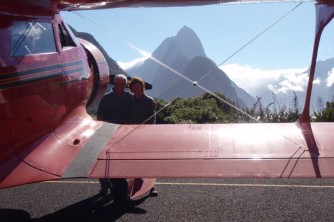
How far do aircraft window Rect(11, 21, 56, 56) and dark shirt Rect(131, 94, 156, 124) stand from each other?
1.86 m

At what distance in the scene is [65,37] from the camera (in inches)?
233

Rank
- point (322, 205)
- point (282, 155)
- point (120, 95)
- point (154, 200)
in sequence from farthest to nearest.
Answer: point (120, 95), point (154, 200), point (322, 205), point (282, 155)

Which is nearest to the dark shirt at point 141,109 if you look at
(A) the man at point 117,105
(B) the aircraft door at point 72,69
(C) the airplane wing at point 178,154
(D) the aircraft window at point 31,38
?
(A) the man at point 117,105

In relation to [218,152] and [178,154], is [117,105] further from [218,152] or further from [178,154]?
[218,152]

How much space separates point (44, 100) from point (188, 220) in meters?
2.09

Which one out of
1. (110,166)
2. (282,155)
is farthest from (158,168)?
(282,155)

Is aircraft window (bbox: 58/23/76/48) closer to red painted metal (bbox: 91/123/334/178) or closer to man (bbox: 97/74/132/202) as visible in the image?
man (bbox: 97/74/132/202)

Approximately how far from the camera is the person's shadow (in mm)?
5559

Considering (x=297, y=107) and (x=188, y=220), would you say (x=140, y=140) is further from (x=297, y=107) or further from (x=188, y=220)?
(x=297, y=107)

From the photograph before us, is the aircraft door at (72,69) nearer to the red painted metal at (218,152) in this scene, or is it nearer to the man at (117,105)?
the man at (117,105)

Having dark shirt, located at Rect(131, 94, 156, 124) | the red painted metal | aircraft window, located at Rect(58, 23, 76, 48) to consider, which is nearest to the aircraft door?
aircraft window, located at Rect(58, 23, 76, 48)

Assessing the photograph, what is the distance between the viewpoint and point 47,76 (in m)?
4.97

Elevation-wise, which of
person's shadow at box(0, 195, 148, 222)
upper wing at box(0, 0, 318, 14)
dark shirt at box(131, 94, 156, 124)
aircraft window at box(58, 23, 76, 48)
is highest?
upper wing at box(0, 0, 318, 14)

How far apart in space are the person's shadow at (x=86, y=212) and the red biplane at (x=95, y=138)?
1.05m
